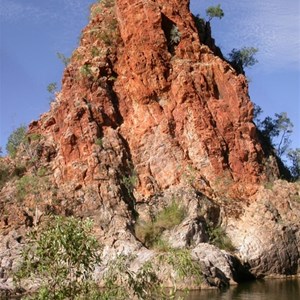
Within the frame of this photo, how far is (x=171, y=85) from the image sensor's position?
6319 cm

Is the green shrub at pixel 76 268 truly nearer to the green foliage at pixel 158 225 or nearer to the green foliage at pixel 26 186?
the green foliage at pixel 158 225

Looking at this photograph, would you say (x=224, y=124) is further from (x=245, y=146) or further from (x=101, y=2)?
(x=101, y=2)

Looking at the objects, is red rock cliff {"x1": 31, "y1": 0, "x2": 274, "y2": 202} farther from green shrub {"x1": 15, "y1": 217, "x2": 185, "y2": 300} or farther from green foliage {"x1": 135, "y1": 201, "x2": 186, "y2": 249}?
green shrub {"x1": 15, "y1": 217, "x2": 185, "y2": 300}

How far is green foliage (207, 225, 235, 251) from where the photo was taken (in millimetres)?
50594

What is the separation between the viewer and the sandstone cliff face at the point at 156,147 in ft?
166

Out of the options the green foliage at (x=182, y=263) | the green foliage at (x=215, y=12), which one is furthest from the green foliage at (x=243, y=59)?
the green foliage at (x=182, y=263)

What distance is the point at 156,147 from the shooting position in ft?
193

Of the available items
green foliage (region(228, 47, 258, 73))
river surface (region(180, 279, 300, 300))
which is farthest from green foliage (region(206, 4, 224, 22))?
river surface (region(180, 279, 300, 300))

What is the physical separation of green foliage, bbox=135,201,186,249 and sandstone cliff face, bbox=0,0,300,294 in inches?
32.9

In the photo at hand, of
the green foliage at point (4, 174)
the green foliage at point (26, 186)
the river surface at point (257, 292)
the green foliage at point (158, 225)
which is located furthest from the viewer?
the green foliage at point (4, 174)

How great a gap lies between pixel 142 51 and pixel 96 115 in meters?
10.6

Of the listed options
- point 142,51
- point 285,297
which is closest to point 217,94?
point 142,51

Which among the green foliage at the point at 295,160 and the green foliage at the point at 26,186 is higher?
the green foliage at the point at 295,160

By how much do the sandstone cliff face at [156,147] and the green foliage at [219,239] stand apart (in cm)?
77
